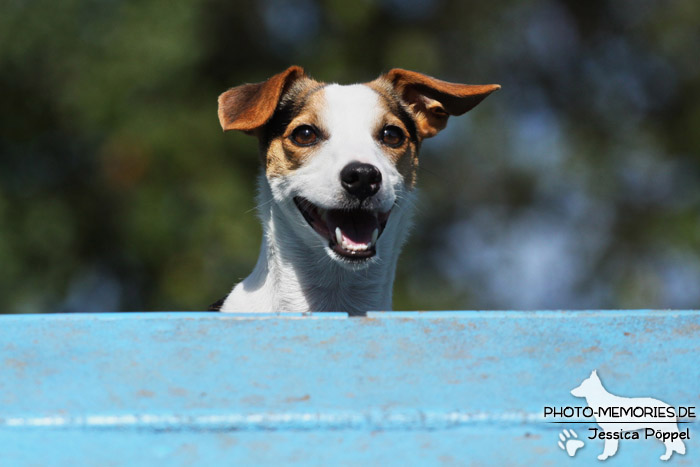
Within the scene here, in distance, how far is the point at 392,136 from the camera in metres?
4.22

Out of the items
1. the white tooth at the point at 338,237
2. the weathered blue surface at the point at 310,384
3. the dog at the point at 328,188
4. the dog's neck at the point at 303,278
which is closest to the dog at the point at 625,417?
the weathered blue surface at the point at 310,384

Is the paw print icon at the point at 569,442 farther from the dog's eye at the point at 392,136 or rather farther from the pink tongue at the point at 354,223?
the dog's eye at the point at 392,136

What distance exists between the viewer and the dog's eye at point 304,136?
407 centimetres

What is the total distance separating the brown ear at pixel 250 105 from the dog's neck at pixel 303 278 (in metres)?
0.43

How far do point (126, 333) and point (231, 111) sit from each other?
182cm

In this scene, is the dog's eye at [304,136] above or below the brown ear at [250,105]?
below

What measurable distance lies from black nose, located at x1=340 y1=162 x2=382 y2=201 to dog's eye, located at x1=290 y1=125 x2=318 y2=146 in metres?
0.45

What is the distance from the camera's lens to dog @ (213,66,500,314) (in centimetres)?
373

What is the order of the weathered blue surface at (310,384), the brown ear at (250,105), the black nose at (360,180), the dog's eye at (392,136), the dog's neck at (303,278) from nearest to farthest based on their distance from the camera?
the weathered blue surface at (310,384) → the black nose at (360,180) → the brown ear at (250,105) → the dog's neck at (303,278) → the dog's eye at (392,136)

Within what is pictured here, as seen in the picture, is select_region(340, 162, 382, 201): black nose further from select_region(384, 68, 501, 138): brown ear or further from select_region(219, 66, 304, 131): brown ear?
select_region(384, 68, 501, 138): brown ear

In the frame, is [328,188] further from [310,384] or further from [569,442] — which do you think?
[569,442]

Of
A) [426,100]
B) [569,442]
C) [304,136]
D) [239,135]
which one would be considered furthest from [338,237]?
[239,135]

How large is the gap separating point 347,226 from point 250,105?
28.1 inches

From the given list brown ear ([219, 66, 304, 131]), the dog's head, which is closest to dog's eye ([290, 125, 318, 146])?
the dog's head
